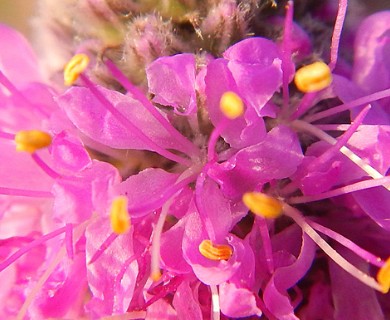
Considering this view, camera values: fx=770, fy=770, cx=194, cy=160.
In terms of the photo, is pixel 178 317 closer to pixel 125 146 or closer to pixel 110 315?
pixel 110 315

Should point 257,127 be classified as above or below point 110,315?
above

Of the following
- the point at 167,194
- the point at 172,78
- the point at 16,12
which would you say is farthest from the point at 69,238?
the point at 16,12

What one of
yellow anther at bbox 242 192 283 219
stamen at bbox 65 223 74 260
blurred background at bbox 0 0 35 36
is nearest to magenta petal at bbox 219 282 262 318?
yellow anther at bbox 242 192 283 219

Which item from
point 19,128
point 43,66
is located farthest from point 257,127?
point 43,66

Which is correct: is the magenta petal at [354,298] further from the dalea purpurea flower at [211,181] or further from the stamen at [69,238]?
the stamen at [69,238]

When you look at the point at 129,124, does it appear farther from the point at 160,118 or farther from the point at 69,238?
the point at 69,238

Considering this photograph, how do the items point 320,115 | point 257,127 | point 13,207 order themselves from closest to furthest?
point 257,127
point 320,115
point 13,207

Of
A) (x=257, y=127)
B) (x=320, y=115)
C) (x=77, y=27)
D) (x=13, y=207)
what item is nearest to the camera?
(x=257, y=127)

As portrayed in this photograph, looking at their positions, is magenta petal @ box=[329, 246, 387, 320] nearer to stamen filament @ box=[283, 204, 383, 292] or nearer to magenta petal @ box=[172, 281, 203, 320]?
stamen filament @ box=[283, 204, 383, 292]
